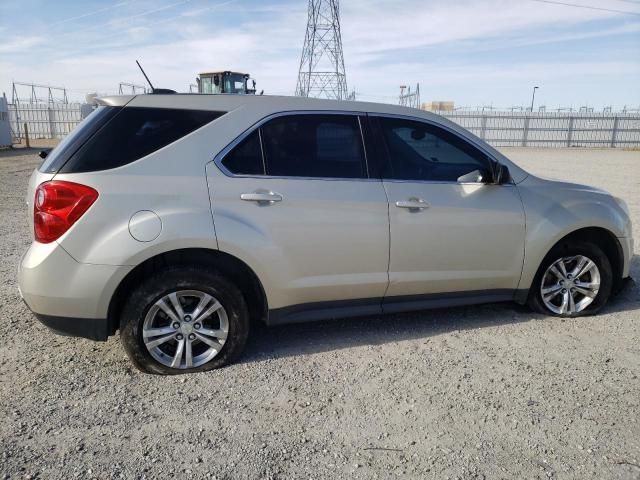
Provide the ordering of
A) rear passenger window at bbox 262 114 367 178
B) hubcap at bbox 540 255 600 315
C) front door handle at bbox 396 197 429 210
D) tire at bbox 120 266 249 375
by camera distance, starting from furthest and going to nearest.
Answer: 1. hubcap at bbox 540 255 600 315
2. front door handle at bbox 396 197 429 210
3. rear passenger window at bbox 262 114 367 178
4. tire at bbox 120 266 249 375

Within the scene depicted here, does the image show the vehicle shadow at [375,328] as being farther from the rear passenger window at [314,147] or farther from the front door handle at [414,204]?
the rear passenger window at [314,147]

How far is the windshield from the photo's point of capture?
301 centimetres

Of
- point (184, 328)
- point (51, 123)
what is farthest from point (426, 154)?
point (51, 123)

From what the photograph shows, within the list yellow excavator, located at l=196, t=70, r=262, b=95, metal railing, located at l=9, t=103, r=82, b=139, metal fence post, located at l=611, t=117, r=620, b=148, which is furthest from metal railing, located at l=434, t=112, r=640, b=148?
metal railing, located at l=9, t=103, r=82, b=139

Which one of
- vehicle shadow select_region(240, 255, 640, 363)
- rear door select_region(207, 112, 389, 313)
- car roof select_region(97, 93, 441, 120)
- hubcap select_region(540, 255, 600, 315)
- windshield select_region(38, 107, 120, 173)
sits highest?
car roof select_region(97, 93, 441, 120)

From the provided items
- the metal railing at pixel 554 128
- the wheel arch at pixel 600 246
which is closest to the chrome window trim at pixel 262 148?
the wheel arch at pixel 600 246

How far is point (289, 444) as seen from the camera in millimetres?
2605

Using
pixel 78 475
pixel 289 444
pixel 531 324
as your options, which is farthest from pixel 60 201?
pixel 531 324

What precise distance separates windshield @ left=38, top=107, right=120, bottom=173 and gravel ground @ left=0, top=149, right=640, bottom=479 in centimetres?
135

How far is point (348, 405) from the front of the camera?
2.95 m

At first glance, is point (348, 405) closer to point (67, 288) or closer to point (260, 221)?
point (260, 221)

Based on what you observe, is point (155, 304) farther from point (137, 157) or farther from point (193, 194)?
point (137, 157)

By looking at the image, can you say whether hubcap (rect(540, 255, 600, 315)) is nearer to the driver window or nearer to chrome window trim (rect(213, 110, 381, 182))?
the driver window

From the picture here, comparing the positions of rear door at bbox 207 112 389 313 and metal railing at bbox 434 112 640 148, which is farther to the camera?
metal railing at bbox 434 112 640 148
